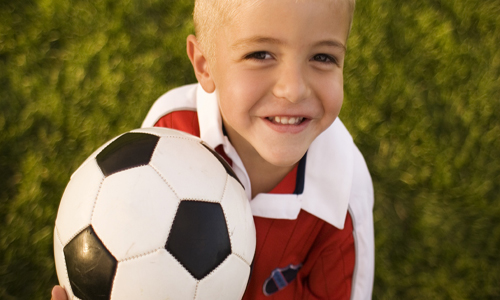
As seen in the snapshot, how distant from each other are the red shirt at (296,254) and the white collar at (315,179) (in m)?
0.05

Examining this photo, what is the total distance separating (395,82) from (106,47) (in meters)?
1.89

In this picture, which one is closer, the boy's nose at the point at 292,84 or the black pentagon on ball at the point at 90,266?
the black pentagon on ball at the point at 90,266

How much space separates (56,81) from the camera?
2.78 meters

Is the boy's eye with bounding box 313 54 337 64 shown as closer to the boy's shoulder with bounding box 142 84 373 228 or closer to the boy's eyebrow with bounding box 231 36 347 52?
the boy's eyebrow with bounding box 231 36 347 52

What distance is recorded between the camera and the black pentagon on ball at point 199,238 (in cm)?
125

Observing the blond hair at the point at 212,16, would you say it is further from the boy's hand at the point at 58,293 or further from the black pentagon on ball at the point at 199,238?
the boy's hand at the point at 58,293

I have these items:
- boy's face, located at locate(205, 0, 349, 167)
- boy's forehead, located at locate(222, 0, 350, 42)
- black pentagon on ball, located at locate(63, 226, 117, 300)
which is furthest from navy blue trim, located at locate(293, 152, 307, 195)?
black pentagon on ball, located at locate(63, 226, 117, 300)

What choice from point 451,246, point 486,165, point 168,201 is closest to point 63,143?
point 168,201

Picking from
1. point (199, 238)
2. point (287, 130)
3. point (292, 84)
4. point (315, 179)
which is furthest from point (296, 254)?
point (292, 84)

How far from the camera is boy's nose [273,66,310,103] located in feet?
4.44

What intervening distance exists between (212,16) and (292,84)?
1.26 feet

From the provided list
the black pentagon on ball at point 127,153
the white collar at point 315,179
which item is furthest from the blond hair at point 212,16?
the black pentagon on ball at point 127,153

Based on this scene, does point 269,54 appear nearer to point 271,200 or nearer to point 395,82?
point 271,200

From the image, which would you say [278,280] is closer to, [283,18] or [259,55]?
[259,55]
